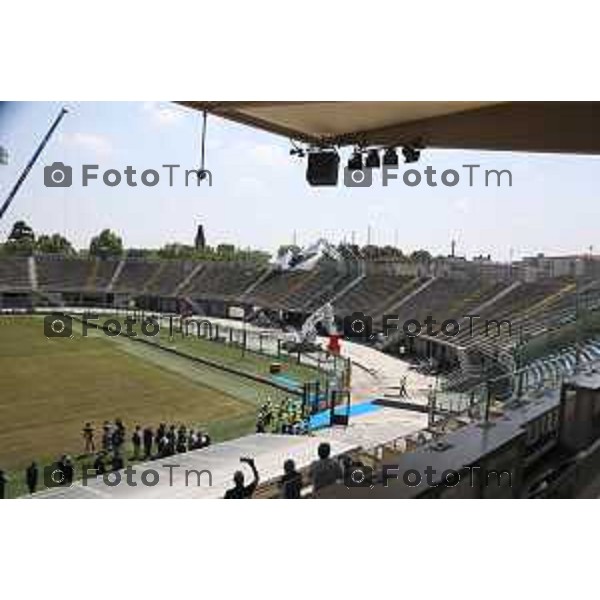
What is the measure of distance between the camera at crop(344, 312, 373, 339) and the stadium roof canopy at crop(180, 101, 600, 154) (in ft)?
3.24

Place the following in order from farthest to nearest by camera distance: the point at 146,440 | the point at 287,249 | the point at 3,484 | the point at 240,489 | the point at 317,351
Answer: the point at 317,351 → the point at 287,249 → the point at 146,440 → the point at 240,489 → the point at 3,484

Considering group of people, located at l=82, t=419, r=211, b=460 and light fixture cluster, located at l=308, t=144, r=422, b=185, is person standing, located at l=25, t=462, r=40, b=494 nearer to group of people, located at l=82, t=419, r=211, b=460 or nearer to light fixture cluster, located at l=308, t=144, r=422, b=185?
group of people, located at l=82, t=419, r=211, b=460

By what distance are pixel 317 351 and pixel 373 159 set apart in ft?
3.87

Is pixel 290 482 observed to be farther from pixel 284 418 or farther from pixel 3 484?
pixel 3 484

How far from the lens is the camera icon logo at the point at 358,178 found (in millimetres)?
4234

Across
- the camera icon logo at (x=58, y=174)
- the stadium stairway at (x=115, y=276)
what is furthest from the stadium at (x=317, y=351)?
the camera icon logo at (x=58, y=174)

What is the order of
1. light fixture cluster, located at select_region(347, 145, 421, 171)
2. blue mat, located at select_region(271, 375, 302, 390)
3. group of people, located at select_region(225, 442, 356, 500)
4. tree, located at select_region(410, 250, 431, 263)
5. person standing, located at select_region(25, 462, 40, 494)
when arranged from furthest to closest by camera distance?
blue mat, located at select_region(271, 375, 302, 390) < tree, located at select_region(410, 250, 431, 263) < light fixture cluster, located at select_region(347, 145, 421, 171) < group of people, located at select_region(225, 442, 356, 500) < person standing, located at select_region(25, 462, 40, 494)

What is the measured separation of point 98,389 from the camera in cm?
437

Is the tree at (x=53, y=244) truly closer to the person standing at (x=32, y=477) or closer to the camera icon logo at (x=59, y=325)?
the camera icon logo at (x=59, y=325)

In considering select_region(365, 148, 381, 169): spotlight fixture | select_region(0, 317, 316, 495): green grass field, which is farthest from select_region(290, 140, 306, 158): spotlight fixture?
select_region(0, 317, 316, 495): green grass field

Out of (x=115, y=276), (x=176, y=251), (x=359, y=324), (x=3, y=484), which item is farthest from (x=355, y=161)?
(x=3, y=484)

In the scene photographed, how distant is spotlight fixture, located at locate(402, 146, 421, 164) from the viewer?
421 cm
